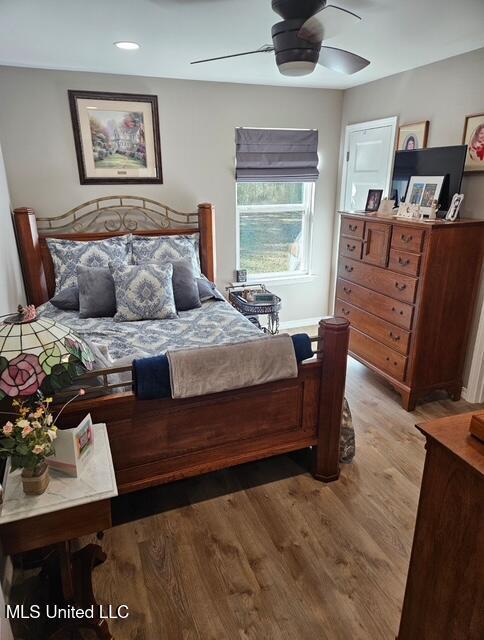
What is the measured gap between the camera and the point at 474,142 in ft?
9.37

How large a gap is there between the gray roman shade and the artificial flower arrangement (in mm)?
3217

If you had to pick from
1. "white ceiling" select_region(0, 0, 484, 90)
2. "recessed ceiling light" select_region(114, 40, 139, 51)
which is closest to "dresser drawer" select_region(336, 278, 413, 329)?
"white ceiling" select_region(0, 0, 484, 90)

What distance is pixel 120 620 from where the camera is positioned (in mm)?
1626

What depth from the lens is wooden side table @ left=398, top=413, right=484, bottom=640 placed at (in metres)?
1.01

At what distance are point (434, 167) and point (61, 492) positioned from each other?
3.06 metres

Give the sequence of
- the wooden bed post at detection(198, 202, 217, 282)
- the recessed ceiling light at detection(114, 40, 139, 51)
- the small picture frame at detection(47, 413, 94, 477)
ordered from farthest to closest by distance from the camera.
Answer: the wooden bed post at detection(198, 202, 217, 282) → the recessed ceiling light at detection(114, 40, 139, 51) → the small picture frame at detection(47, 413, 94, 477)

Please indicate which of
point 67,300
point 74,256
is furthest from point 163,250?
point 67,300

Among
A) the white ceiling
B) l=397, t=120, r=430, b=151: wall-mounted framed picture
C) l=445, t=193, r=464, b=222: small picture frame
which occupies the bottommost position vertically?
l=445, t=193, r=464, b=222: small picture frame

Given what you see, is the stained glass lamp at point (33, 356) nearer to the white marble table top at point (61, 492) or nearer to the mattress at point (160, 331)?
the white marble table top at point (61, 492)

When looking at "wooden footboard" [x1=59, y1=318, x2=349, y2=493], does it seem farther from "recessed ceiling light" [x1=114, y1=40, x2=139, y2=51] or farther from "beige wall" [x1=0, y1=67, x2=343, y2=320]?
"beige wall" [x1=0, y1=67, x2=343, y2=320]

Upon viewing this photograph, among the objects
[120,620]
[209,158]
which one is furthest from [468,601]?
[209,158]

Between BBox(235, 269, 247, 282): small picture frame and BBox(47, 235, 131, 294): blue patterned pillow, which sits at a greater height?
BBox(47, 235, 131, 294): blue patterned pillow

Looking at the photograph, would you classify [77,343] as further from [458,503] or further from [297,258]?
[297,258]

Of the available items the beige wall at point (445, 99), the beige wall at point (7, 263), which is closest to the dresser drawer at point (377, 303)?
the beige wall at point (445, 99)
